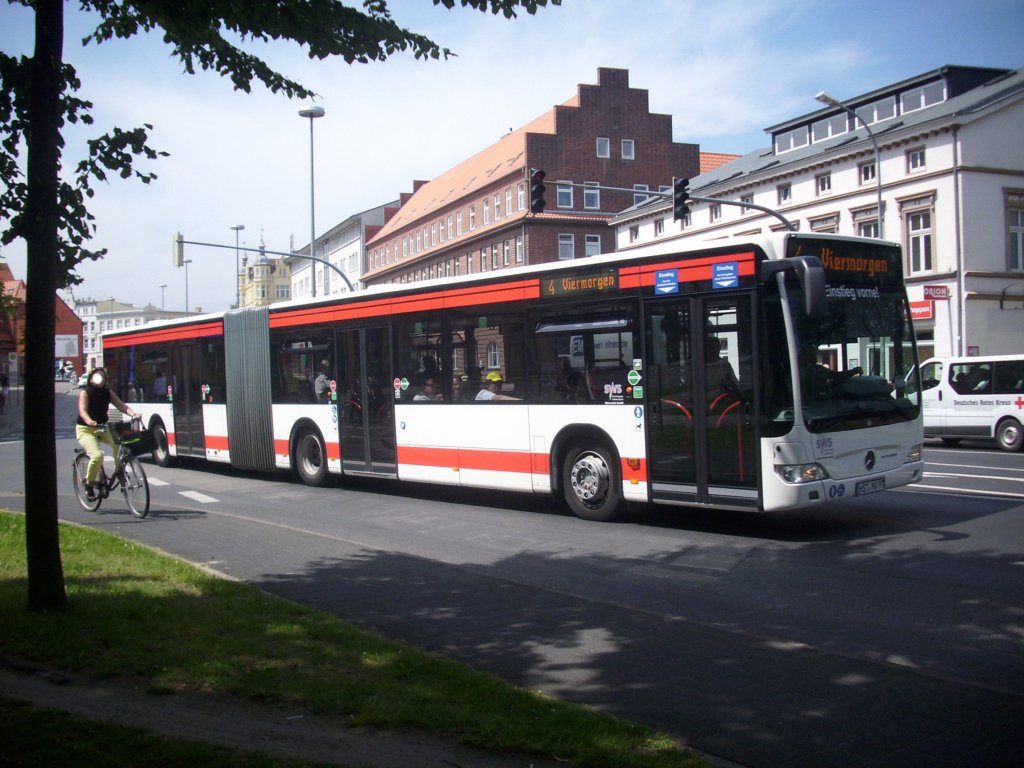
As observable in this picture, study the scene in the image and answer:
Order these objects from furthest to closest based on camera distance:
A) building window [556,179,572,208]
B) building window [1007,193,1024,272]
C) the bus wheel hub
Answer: building window [556,179,572,208]
building window [1007,193,1024,272]
the bus wheel hub

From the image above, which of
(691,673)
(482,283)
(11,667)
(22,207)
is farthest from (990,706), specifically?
(482,283)

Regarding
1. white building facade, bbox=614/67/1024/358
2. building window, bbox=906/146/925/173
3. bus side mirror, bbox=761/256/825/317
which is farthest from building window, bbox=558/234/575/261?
bus side mirror, bbox=761/256/825/317

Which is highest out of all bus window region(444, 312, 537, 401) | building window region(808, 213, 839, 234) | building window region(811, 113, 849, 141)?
building window region(811, 113, 849, 141)

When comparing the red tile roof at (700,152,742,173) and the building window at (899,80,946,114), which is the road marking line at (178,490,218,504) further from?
the red tile roof at (700,152,742,173)

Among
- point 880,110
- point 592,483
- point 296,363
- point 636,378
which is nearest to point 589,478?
point 592,483

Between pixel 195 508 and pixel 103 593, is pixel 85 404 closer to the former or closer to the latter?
pixel 195 508

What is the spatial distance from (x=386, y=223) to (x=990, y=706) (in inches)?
3814

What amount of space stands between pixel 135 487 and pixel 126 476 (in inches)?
8.1

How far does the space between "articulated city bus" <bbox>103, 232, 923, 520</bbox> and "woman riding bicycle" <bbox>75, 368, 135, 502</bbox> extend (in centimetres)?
374

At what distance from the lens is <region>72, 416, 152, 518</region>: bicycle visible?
12375 mm

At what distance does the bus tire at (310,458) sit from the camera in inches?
630

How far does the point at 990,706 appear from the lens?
16.4ft

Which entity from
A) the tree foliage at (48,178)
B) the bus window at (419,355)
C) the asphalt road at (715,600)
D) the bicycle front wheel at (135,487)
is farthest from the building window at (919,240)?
the tree foliage at (48,178)

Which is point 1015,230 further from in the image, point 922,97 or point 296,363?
point 296,363
